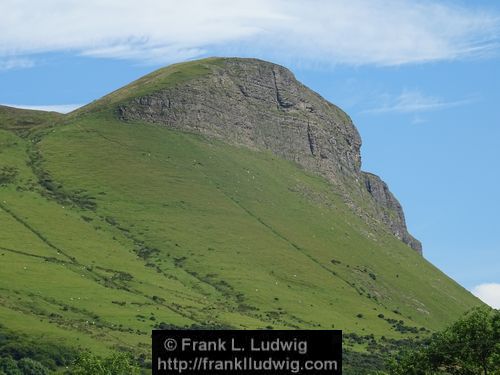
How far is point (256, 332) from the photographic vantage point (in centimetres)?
3269

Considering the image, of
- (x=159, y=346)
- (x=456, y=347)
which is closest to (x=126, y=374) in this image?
(x=456, y=347)

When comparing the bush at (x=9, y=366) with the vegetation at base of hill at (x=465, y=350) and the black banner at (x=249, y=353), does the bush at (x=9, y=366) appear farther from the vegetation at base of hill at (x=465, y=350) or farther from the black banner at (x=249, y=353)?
the black banner at (x=249, y=353)

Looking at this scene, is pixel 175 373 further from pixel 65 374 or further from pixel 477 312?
pixel 65 374

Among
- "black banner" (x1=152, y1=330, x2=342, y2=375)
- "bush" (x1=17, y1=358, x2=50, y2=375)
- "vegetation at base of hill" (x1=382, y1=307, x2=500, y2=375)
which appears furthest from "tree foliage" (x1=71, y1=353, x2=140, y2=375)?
"black banner" (x1=152, y1=330, x2=342, y2=375)

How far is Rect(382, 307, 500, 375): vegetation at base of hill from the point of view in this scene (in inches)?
3615

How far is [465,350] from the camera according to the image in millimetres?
92500

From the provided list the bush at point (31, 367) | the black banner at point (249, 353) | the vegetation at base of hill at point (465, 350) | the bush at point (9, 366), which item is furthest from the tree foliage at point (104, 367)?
the black banner at point (249, 353)

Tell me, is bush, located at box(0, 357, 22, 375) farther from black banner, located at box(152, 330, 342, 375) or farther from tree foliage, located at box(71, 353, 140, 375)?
black banner, located at box(152, 330, 342, 375)

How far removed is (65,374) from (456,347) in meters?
74.5

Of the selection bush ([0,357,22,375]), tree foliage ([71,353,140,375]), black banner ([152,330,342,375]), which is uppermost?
bush ([0,357,22,375])

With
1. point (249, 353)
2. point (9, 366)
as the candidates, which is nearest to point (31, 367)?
point (9, 366)

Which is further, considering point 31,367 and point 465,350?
point 31,367

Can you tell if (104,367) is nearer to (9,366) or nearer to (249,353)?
(9,366)

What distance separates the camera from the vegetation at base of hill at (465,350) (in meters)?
91.8
